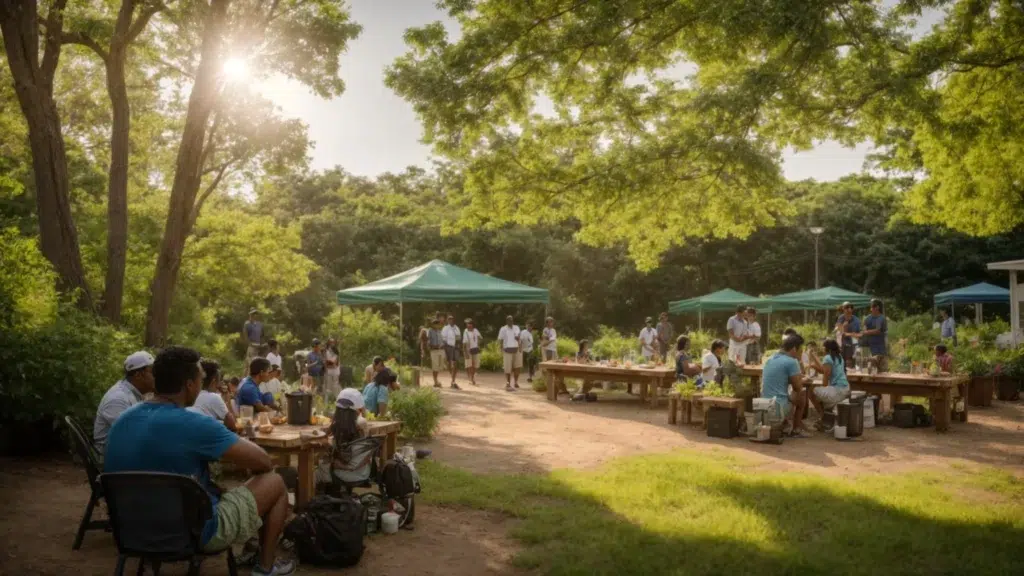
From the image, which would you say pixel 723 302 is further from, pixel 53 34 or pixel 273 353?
pixel 53 34

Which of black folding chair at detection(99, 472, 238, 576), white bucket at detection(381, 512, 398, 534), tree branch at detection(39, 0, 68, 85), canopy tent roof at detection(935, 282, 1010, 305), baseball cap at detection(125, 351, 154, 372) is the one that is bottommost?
white bucket at detection(381, 512, 398, 534)

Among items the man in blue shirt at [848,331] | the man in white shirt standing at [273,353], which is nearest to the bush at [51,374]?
the man in white shirt standing at [273,353]

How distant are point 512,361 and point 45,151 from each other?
35.0 feet

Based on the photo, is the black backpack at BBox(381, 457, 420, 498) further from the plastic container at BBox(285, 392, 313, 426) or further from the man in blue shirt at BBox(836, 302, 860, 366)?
the man in blue shirt at BBox(836, 302, 860, 366)

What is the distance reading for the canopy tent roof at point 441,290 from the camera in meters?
17.8

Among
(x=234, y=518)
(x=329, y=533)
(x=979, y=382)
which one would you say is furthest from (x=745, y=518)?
(x=979, y=382)

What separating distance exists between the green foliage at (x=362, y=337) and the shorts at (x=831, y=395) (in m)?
12.6

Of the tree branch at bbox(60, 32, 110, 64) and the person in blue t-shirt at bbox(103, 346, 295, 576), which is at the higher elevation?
the tree branch at bbox(60, 32, 110, 64)

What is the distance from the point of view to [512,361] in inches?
742

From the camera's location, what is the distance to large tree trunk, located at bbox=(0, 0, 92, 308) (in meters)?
11.7

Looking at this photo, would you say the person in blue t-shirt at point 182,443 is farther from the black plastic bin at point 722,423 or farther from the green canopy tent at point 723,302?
the green canopy tent at point 723,302

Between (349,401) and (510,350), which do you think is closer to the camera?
(349,401)

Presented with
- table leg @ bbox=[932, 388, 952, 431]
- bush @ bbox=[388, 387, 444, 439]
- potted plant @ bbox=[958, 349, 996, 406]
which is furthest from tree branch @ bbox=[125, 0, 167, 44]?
potted plant @ bbox=[958, 349, 996, 406]

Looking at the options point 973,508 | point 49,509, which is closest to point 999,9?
point 973,508
